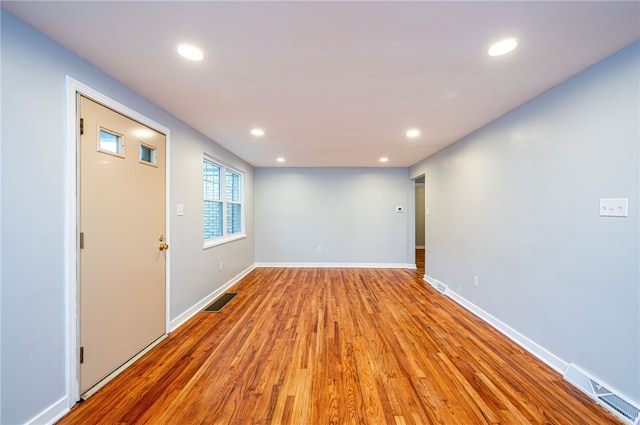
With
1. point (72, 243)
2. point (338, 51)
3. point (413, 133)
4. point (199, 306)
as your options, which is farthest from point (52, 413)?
point (413, 133)

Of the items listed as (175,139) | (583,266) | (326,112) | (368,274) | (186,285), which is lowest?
(368,274)

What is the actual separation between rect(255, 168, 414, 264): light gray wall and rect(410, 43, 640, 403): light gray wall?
8.41 ft

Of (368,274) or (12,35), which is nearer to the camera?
(12,35)

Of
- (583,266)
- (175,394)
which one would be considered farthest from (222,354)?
(583,266)

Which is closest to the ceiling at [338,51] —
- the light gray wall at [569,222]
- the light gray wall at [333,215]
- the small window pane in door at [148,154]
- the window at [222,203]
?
the light gray wall at [569,222]

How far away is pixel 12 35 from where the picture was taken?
132cm

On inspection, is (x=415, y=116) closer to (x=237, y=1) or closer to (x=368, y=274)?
(x=237, y=1)

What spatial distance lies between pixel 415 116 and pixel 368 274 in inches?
133

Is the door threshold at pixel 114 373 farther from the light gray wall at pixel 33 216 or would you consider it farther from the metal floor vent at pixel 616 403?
the metal floor vent at pixel 616 403

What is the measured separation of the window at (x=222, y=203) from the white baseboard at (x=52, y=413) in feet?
6.66

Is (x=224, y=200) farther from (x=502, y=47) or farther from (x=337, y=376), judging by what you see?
(x=502, y=47)

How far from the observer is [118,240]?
1.97m

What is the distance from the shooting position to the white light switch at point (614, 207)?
159 centimetres

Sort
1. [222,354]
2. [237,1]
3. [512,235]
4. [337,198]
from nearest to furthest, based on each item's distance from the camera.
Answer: [237,1], [222,354], [512,235], [337,198]
